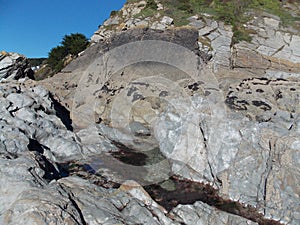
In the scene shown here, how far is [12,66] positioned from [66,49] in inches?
290

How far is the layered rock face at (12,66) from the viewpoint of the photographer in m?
22.1

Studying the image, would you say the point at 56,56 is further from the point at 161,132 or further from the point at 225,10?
the point at 161,132

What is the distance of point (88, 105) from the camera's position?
850 inches

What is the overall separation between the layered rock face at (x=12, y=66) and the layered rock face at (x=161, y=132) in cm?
321

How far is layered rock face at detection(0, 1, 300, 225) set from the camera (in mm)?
8656

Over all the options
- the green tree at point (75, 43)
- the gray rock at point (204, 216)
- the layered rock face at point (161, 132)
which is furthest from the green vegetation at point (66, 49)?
the gray rock at point (204, 216)

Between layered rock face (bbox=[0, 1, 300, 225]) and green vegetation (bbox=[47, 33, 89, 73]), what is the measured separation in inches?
87.1

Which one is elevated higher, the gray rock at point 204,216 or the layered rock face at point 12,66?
the layered rock face at point 12,66

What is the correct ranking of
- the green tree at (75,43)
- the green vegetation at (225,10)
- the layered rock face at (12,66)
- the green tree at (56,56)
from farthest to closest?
the green tree at (56,56)
the green tree at (75,43)
the green vegetation at (225,10)
the layered rock face at (12,66)

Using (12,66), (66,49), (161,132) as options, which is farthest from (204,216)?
(66,49)

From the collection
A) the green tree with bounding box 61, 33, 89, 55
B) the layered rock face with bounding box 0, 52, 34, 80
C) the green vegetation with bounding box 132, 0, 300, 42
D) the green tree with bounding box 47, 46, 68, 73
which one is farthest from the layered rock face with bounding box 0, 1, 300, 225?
the green tree with bounding box 47, 46, 68, 73

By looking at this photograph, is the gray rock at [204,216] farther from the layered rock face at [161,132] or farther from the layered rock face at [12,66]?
the layered rock face at [12,66]

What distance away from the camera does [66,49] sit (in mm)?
28984

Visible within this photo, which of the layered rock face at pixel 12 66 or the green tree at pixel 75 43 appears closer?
the layered rock face at pixel 12 66
